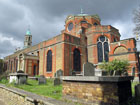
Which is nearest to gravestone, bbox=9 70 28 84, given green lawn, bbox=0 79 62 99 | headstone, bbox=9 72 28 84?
headstone, bbox=9 72 28 84

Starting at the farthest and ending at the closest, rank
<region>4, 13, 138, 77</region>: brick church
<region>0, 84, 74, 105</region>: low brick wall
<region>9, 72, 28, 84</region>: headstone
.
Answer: <region>4, 13, 138, 77</region>: brick church, <region>9, 72, 28, 84</region>: headstone, <region>0, 84, 74, 105</region>: low brick wall

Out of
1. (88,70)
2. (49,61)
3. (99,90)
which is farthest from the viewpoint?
(49,61)

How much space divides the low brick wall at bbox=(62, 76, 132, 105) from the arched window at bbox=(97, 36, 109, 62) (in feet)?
58.5

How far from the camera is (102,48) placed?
23.1 metres

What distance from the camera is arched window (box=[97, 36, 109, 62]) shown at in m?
22.7

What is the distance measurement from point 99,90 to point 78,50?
18498mm

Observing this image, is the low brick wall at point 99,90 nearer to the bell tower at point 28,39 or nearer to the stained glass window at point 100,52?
the stained glass window at point 100,52

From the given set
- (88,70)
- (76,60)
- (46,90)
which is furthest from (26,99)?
(76,60)

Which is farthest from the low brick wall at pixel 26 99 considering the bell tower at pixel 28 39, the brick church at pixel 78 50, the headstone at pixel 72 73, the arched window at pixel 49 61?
the bell tower at pixel 28 39

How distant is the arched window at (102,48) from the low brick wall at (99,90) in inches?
701

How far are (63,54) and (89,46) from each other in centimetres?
672

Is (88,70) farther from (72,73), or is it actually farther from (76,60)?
(76,60)

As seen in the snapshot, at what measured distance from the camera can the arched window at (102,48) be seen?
22719 mm

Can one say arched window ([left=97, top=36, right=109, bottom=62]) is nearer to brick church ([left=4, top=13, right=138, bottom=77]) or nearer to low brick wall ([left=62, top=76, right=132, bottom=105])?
brick church ([left=4, top=13, right=138, bottom=77])
